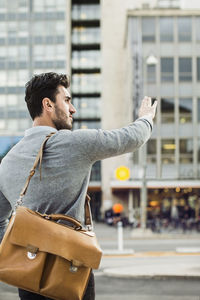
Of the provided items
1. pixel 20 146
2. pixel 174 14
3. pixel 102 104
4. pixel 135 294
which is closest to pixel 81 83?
pixel 102 104

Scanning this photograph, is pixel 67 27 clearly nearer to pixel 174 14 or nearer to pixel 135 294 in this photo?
pixel 174 14

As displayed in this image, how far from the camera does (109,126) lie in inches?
2242

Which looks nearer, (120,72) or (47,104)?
(47,104)

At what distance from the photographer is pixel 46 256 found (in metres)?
1.90

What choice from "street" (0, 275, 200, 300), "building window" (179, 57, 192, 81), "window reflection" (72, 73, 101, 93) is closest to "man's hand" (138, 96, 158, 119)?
"street" (0, 275, 200, 300)

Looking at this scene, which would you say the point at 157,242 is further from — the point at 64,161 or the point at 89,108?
the point at 89,108

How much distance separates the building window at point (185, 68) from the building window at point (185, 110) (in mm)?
1947

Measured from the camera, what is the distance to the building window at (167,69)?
42375 millimetres

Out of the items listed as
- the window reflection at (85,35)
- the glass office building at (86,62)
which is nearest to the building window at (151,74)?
the glass office building at (86,62)

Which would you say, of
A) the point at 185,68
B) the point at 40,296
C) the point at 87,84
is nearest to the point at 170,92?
the point at 185,68

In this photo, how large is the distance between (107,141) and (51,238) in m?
0.44

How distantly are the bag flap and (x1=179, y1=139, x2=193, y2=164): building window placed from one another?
39775 millimetres

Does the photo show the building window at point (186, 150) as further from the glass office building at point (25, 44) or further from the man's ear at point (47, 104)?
the man's ear at point (47, 104)

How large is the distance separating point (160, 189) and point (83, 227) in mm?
40537
